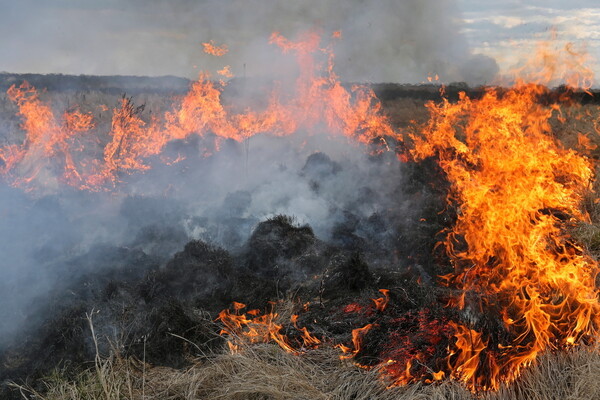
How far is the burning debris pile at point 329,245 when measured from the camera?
3961 millimetres

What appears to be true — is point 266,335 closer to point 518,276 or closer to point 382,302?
point 382,302

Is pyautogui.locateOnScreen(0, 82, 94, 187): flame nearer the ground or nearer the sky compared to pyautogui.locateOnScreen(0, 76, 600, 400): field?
nearer the sky

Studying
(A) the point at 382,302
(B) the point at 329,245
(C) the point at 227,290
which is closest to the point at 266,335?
(A) the point at 382,302

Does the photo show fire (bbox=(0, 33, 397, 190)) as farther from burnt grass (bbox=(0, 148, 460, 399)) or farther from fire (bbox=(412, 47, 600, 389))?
fire (bbox=(412, 47, 600, 389))

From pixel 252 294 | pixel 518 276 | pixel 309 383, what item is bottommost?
pixel 252 294

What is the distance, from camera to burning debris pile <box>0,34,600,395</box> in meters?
3.96

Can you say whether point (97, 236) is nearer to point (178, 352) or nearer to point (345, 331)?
point (178, 352)

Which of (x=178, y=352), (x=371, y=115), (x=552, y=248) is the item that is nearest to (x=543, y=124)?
(x=371, y=115)

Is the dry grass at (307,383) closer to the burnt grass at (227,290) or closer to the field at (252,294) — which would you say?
the field at (252,294)

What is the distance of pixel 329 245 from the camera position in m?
7.73

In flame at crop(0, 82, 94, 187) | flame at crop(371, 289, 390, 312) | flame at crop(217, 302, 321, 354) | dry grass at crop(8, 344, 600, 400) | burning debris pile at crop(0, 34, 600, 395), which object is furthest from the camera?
flame at crop(0, 82, 94, 187)

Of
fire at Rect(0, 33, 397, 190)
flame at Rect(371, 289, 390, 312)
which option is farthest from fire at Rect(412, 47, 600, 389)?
fire at Rect(0, 33, 397, 190)

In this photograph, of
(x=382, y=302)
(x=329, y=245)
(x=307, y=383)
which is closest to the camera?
(x=307, y=383)

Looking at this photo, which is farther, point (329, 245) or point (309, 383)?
point (329, 245)
